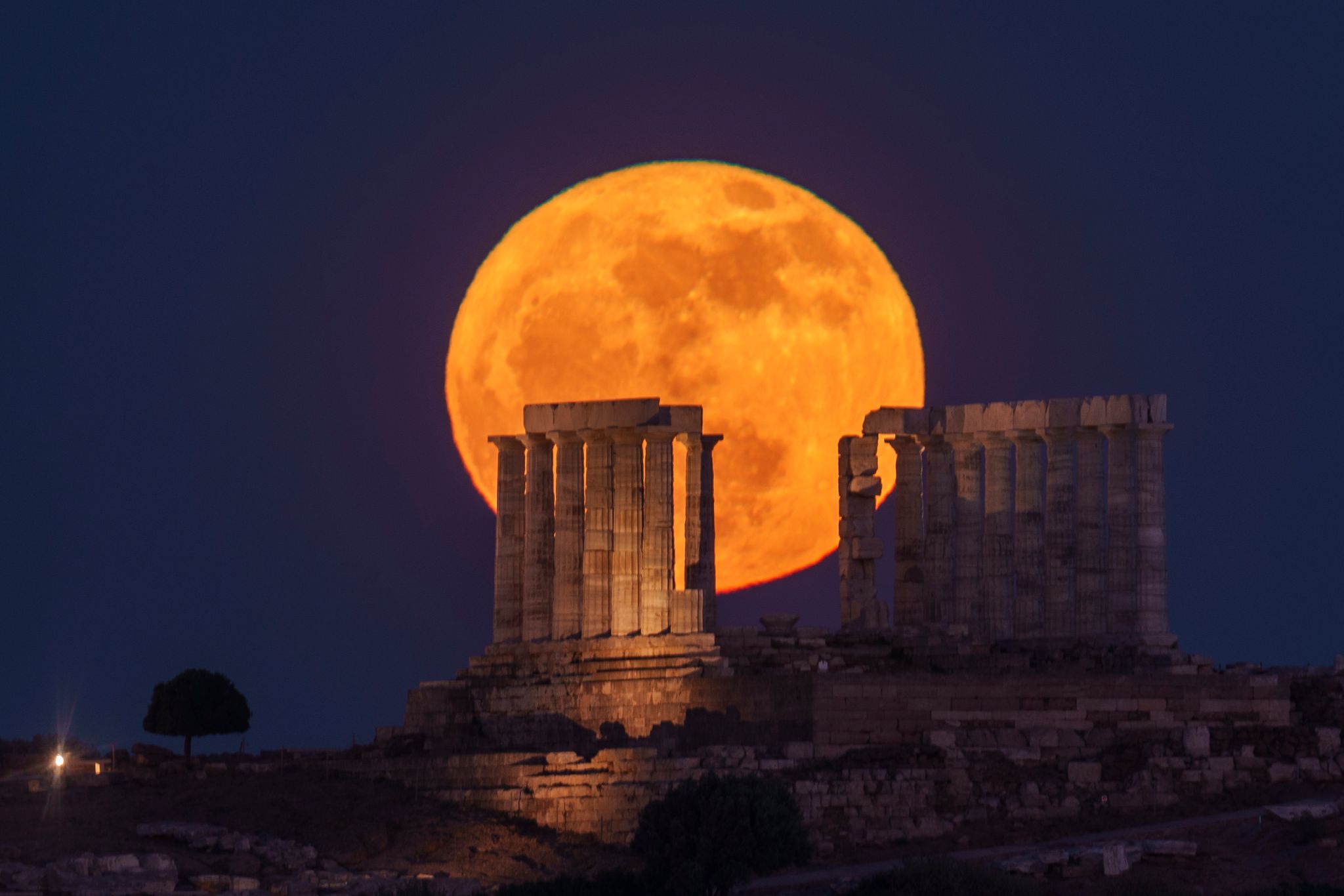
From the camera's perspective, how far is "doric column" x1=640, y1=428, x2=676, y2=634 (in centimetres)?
9888

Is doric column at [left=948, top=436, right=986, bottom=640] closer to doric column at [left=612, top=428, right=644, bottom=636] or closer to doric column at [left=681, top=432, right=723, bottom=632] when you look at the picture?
doric column at [left=681, top=432, right=723, bottom=632]

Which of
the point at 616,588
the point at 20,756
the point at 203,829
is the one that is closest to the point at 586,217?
the point at 616,588

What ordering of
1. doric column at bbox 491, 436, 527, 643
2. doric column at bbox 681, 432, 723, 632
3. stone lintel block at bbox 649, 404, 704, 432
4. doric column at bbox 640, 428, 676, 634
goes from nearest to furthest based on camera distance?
doric column at bbox 640, 428, 676, 634
stone lintel block at bbox 649, 404, 704, 432
doric column at bbox 681, 432, 723, 632
doric column at bbox 491, 436, 527, 643

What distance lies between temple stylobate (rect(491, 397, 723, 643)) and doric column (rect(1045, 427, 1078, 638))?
10.5 metres

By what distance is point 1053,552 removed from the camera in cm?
10481

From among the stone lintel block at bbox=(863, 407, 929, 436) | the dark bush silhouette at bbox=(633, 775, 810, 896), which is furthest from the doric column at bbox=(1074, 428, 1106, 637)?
the dark bush silhouette at bbox=(633, 775, 810, 896)

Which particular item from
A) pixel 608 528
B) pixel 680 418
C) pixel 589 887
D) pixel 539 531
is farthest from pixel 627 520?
pixel 589 887

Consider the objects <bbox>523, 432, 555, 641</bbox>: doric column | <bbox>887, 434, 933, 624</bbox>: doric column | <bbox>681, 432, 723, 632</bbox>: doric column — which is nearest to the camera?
<bbox>681, 432, 723, 632</bbox>: doric column

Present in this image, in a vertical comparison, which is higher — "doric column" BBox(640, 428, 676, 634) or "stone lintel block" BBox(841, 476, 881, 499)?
"stone lintel block" BBox(841, 476, 881, 499)

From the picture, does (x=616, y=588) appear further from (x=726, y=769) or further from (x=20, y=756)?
(x=20, y=756)

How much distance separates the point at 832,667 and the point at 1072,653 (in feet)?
27.9

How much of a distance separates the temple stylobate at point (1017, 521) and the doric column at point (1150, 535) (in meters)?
0.04

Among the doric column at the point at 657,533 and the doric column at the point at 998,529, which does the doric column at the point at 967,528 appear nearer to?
the doric column at the point at 998,529

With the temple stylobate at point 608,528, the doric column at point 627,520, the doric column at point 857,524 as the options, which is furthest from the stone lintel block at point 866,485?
the doric column at point 627,520
